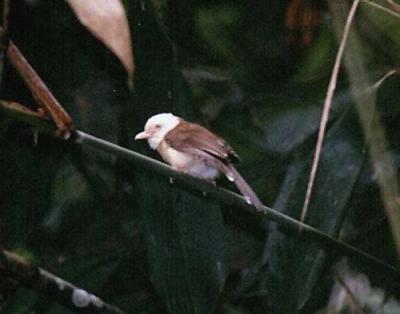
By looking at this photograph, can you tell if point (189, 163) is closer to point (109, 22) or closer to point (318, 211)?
point (318, 211)

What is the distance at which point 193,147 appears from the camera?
218cm

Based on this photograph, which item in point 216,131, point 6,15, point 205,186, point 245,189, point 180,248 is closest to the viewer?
point 6,15

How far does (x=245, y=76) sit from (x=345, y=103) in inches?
15.4

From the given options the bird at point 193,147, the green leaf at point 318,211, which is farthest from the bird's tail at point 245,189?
the green leaf at point 318,211

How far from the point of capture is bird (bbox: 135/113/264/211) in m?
2.12

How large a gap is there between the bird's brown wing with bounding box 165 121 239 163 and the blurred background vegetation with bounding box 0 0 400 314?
5cm

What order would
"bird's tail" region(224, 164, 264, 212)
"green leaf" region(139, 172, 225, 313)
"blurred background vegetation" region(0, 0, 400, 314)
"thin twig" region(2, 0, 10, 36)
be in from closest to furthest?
"thin twig" region(2, 0, 10, 36) → "bird's tail" region(224, 164, 264, 212) → "green leaf" region(139, 172, 225, 313) → "blurred background vegetation" region(0, 0, 400, 314)

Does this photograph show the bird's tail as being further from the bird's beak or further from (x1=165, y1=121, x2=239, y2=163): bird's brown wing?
the bird's beak

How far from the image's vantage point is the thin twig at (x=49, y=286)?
6.50ft

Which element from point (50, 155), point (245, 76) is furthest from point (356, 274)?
point (50, 155)

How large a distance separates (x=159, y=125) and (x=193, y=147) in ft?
0.26

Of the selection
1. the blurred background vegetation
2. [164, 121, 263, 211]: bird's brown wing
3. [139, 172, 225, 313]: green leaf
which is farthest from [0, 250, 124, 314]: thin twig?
[164, 121, 263, 211]: bird's brown wing

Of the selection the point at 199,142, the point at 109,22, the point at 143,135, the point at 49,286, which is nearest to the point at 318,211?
the point at 199,142

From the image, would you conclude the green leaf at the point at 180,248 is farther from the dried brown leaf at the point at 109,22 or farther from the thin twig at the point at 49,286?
the dried brown leaf at the point at 109,22
